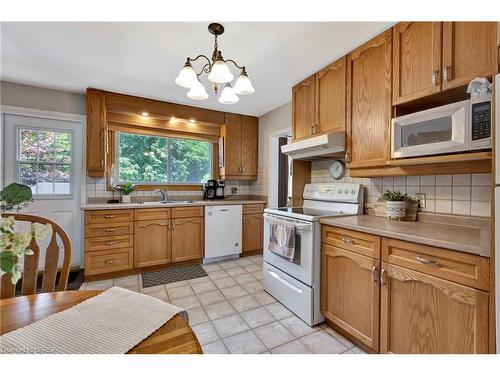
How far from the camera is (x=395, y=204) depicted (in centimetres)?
173

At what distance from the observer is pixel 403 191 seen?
6.06ft

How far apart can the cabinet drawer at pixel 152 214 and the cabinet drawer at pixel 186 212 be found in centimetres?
9

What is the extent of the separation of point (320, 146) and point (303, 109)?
0.62m

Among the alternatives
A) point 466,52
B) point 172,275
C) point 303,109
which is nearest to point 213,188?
point 172,275

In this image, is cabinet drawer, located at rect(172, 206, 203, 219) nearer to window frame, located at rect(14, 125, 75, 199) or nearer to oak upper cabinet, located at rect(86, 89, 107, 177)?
oak upper cabinet, located at rect(86, 89, 107, 177)

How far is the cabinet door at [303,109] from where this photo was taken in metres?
2.34

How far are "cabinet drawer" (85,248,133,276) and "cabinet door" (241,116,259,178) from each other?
2020 millimetres

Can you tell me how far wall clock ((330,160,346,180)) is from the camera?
2.31 metres

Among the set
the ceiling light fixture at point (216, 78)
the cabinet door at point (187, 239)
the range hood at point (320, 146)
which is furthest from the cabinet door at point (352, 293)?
the cabinet door at point (187, 239)

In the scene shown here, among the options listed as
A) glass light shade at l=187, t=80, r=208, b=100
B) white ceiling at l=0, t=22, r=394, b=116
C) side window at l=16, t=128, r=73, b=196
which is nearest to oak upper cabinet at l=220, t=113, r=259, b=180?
white ceiling at l=0, t=22, r=394, b=116

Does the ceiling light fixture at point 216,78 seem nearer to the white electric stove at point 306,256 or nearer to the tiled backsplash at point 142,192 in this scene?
the white electric stove at point 306,256

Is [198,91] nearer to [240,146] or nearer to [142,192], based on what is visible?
[240,146]

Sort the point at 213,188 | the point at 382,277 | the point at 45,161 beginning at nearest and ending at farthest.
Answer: the point at 382,277 → the point at 45,161 → the point at 213,188

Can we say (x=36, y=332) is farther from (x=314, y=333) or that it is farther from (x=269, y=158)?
(x=269, y=158)
